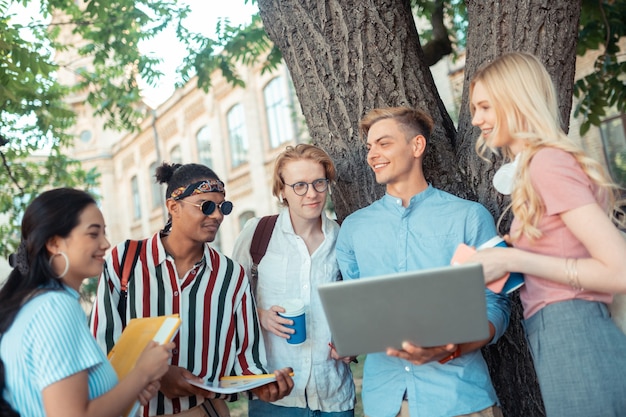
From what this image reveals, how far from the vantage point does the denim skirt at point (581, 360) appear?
2025 millimetres

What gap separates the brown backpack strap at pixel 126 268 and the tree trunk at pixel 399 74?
119 centimetres

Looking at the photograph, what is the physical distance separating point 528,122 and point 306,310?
1.40 m

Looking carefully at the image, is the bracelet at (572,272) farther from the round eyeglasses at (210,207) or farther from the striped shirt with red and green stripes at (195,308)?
the round eyeglasses at (210,207)

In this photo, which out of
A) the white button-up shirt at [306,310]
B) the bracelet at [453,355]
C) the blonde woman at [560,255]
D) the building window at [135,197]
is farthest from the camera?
the building window at [135,197]


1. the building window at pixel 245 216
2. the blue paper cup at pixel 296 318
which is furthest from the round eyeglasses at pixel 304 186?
the building window at pixel 245 216

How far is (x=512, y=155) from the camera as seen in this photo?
2.35m

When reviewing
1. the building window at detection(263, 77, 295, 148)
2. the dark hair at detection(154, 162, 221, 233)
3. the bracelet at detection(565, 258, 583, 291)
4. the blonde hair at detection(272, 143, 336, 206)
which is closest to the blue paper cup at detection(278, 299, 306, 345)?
the blonde hair at detection(272, 143, 336, 206)

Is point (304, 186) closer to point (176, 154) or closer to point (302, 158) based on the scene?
point (302, 158)

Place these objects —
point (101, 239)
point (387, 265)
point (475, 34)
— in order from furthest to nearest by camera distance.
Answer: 1. point (475, 34)
2. point (387, 265)
3. point (101, 239)

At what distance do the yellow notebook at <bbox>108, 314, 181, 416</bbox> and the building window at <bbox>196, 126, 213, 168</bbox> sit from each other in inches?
832

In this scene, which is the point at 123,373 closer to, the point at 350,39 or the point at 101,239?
the point at 101,239

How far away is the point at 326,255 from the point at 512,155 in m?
1.14

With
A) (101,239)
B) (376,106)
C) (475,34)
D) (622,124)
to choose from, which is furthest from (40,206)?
(622,124)

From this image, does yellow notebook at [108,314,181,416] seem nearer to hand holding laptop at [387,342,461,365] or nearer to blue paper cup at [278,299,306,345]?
blue paper cup at [278,299,306,345]
